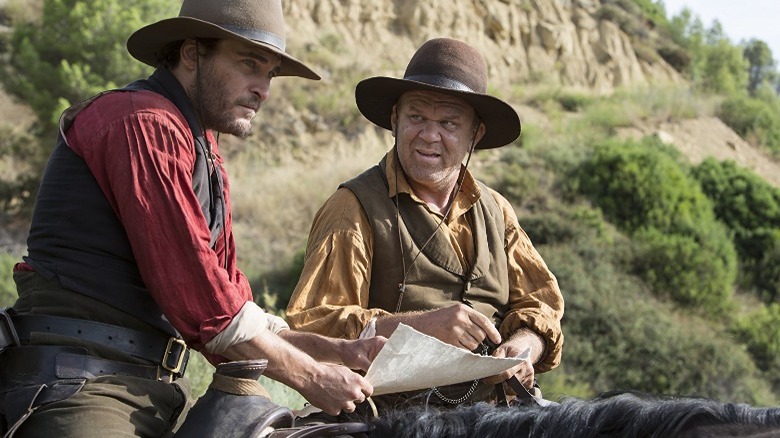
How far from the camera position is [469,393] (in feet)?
12.7

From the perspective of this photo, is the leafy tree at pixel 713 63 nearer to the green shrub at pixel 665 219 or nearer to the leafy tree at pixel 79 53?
the green shrub at pixel 665 219

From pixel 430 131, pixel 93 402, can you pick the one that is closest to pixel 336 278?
pixel 430 131

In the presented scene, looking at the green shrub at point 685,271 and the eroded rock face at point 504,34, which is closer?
the green shrub at point 685,271

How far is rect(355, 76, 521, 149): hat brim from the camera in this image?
4255 mm

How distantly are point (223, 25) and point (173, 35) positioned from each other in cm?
20

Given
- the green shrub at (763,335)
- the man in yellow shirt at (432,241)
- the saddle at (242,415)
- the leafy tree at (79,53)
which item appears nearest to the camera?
the saddle at (242,415)

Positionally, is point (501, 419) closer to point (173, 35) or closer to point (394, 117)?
point (173, 35)

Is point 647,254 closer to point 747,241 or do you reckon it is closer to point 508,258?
point 747,241

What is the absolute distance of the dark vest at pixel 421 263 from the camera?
4.07 metres

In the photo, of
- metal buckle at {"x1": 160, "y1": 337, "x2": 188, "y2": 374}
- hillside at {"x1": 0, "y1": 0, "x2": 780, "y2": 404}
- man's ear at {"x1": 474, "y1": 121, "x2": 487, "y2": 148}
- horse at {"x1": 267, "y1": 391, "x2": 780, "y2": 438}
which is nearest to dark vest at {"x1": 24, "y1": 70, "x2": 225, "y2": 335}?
metal buckle at {"x1": 160, "y1": 337, "x2": 188, "y2": 374}

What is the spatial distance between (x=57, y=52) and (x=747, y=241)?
1640 centimetres

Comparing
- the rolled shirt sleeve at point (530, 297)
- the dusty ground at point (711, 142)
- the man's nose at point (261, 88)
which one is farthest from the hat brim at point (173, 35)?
the dusty ground at point (711, 142)

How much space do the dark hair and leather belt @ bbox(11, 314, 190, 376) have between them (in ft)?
3.13

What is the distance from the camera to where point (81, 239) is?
112 inches
